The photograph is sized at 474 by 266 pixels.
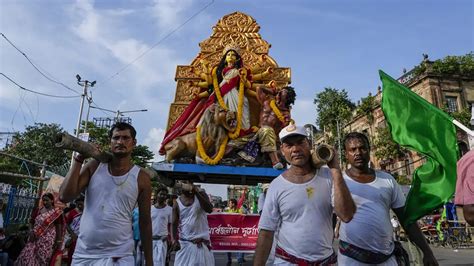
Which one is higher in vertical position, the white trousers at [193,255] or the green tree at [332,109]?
the green tree at [332,109]

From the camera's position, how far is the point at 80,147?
2670mm

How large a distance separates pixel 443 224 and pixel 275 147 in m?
14.2

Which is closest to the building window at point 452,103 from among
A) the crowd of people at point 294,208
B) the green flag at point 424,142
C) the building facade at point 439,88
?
the building facade at point 439,88

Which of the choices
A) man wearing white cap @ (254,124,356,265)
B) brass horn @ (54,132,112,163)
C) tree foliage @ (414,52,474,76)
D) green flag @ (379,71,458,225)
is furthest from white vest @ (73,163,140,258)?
tree foliage @ (414,52,474,76)

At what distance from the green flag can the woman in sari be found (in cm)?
554

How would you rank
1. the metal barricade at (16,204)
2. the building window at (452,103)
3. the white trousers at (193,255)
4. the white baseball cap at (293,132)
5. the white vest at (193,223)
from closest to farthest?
the white baseball cap at (293,132) < the white trousers at (193,255) < the white vest at (193,223) < the metal barricade at (16,204) < the building window at (452,103)

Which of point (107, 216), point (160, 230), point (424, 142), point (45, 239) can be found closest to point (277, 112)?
point (160, 230)

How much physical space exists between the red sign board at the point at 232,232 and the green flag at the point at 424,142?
5353 mm

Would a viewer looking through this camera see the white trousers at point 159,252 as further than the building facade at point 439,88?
No

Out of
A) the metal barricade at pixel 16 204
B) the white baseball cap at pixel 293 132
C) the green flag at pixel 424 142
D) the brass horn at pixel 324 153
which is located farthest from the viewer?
the metal barricade at pixel 16 204

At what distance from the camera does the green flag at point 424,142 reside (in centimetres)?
317

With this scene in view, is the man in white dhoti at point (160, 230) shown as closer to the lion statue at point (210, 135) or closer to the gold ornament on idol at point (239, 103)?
the lion statue at point (210, 135)

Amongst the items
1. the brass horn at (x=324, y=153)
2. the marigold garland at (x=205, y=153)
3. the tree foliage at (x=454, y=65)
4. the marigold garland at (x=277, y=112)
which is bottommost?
the brass horn at (x=324, y=153)

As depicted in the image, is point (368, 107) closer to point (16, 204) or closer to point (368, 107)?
point (368, 107)
